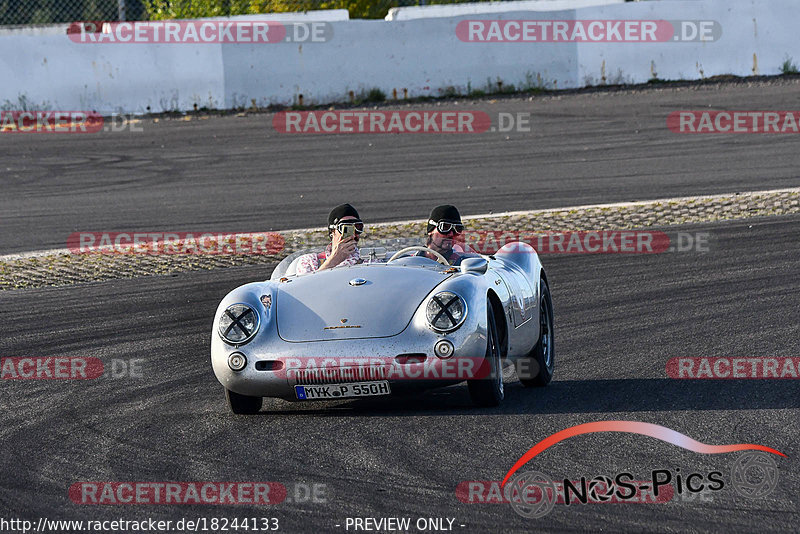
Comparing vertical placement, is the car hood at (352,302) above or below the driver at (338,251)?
below

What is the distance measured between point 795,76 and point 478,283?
18.0m

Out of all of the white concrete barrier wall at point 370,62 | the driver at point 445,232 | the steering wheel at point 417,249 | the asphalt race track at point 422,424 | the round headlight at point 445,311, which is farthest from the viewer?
the white concrete barrier wall at point 370,62

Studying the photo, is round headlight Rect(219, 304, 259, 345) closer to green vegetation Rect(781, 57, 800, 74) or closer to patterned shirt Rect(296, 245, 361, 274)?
patterned shirt Rect(296, 245, 361, 274)

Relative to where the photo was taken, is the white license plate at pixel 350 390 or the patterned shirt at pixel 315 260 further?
the patterned shirt at pixel 315 260

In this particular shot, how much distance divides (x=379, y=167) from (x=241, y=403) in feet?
40.6

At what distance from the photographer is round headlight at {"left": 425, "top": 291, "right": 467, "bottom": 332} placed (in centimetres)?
675

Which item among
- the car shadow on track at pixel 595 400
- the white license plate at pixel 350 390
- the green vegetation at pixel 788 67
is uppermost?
the green vegetation at pixel 788 67

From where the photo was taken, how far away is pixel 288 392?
677 centimetres

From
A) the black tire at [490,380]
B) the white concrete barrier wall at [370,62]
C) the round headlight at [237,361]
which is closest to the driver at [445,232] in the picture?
the black tire at [490,380]

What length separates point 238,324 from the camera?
22.7 ft

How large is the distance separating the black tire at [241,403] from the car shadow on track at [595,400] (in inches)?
3.2

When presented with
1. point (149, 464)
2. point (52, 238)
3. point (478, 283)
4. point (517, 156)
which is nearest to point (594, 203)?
point (517, 156)

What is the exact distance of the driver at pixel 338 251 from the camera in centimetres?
782

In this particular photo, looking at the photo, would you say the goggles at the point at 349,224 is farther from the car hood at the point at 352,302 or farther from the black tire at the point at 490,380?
the black tire at the point at 490,380
